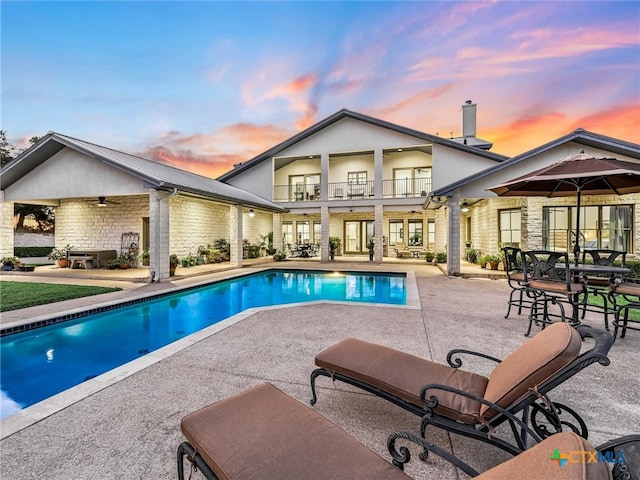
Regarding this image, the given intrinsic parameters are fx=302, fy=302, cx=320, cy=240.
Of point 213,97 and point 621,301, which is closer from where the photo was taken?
point 621,301

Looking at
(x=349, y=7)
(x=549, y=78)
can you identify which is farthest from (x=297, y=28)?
(x=549, y=78)

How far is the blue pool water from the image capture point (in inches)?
151

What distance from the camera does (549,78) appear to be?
12.1 m

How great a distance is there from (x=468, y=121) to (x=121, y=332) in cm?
2182

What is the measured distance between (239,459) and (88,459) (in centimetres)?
132

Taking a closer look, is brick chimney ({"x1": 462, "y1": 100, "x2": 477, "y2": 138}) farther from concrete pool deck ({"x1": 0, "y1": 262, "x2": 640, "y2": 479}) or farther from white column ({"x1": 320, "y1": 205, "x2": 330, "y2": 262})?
concrete pool deck ({"x1": 0, "y1": 262, "x2": 640, "y2": 479})

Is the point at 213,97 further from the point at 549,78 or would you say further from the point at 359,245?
the point at 549,78

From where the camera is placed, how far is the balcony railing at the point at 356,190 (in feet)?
57.6

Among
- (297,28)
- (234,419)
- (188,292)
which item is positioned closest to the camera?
(234,419)

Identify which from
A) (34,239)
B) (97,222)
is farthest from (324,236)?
(34,239)

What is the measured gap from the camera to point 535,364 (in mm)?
1688

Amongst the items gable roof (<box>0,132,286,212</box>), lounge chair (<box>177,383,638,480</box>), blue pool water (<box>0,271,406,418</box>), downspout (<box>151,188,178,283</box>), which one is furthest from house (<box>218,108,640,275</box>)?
lounge chair (<box>177,383,638,480</box>)

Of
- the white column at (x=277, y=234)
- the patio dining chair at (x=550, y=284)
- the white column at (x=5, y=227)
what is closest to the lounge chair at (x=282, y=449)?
the patio dining chair at (x=550, y=284)

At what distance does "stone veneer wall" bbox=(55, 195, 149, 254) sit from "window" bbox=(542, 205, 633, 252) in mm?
16448
